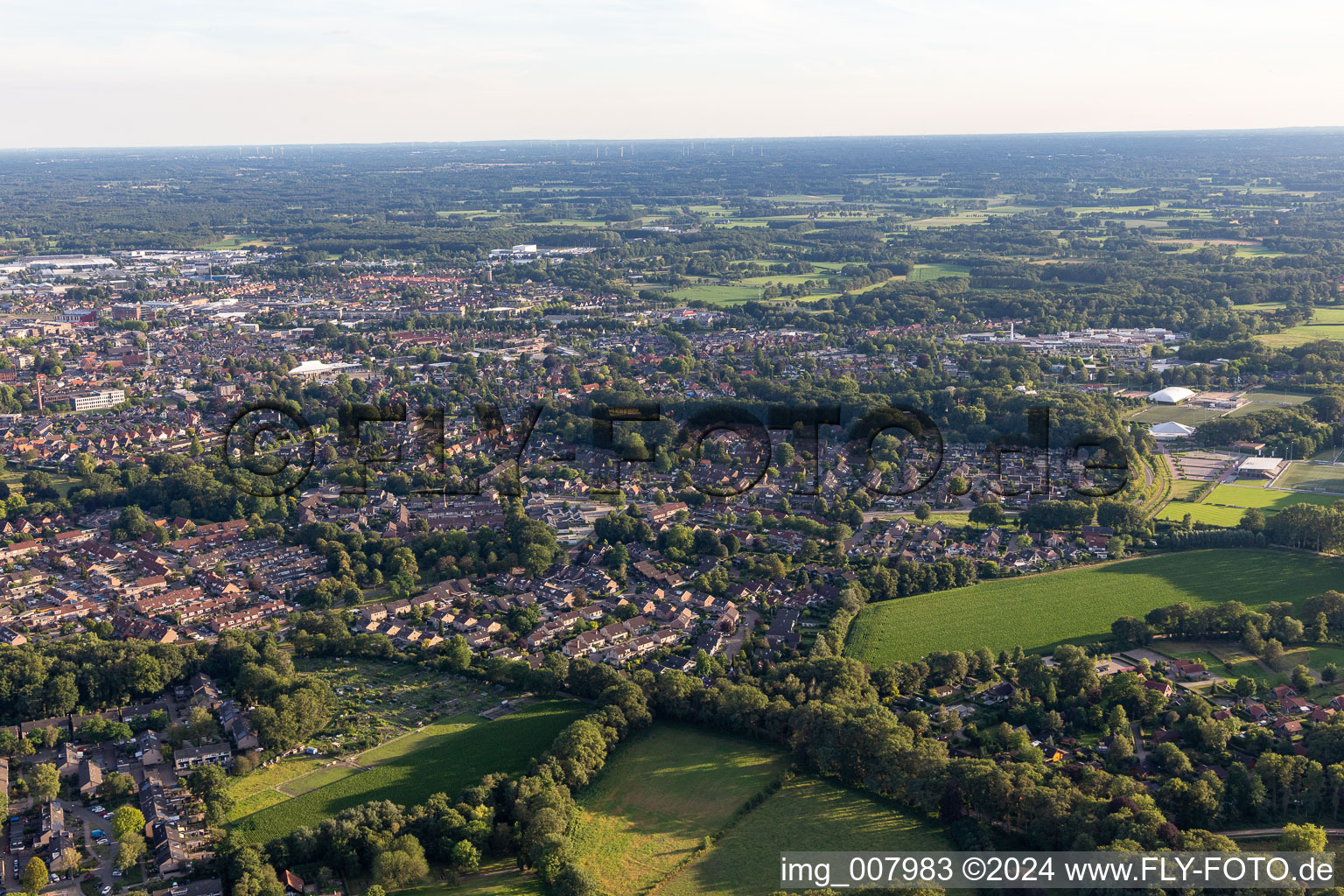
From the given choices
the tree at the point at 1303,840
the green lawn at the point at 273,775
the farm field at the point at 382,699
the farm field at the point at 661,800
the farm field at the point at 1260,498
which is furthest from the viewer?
the farm field at the point at 1260,498

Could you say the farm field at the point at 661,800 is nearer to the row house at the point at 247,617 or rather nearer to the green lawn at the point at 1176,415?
the row house at the point at 247,617

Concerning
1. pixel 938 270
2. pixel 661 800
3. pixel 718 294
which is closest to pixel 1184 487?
pixel 661 800

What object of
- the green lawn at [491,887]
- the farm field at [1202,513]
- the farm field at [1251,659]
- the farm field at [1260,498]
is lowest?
the green lawn at [491,887]

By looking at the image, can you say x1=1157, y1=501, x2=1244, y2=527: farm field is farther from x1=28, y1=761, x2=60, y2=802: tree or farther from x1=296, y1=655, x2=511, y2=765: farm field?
x1=28, y1=761, x2=60, y2=802: tree

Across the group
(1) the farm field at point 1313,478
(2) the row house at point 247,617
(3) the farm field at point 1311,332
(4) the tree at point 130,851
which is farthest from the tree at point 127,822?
(3) the farm field at point 1311,332

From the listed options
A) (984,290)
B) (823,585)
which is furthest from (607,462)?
(984,290)

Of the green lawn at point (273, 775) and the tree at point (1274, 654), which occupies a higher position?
the tree at point (1274, 654)

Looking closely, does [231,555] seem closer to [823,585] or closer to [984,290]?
[823,585]

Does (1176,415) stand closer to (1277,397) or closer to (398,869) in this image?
(1277,397)

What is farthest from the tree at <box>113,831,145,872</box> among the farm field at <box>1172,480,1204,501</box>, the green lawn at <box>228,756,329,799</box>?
the farm field at <box>1172,480,1204,501</box>
